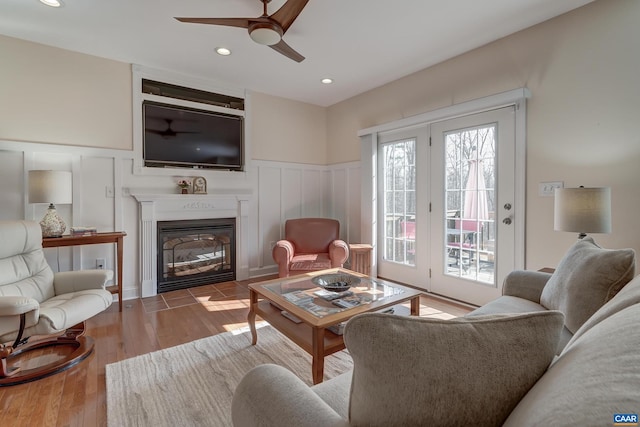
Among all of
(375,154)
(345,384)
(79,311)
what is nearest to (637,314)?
(345,384)

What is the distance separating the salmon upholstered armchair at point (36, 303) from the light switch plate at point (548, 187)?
12.4 ft

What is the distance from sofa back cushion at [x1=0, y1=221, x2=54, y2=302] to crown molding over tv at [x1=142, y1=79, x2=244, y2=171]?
1.51 meters

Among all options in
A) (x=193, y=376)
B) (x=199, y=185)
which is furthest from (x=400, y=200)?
(x=193, y=376)

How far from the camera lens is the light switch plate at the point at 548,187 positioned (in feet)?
8.53

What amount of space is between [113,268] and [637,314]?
13.6 feet

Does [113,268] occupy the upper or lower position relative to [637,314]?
lower

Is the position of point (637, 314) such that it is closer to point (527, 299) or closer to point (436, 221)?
point (527, 299)

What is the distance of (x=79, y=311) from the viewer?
2049 millimetres

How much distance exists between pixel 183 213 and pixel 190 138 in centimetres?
97

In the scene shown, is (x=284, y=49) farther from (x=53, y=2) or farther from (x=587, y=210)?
(x=587, y=210)

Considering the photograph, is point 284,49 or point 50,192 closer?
point 284,49

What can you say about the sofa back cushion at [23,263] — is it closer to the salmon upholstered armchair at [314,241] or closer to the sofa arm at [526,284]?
the salmon upholstered armchair at [314,241]

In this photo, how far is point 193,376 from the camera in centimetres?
195

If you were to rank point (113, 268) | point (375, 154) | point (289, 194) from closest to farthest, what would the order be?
point (113, 268)
point (375, 154)
point (289, 194)
